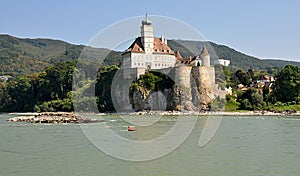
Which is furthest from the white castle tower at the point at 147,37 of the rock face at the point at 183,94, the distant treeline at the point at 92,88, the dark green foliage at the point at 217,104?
the dark green foliage at the point at 217,104

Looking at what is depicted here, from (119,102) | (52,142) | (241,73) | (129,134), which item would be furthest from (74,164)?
(241,73)

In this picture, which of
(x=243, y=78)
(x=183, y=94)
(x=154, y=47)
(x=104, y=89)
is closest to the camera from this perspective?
(x=183, y=94)

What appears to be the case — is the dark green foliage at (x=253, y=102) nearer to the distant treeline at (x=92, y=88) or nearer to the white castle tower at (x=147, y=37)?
the distant treeline at (x=92, y=88)

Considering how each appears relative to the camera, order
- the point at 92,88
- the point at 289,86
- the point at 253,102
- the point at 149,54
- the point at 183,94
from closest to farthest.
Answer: the point at 183,94
the point at 253,102
the point at 289,86
the point at 149,54
the point at 92,88

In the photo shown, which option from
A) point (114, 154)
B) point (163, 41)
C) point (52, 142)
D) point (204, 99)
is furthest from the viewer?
point (163, 41)

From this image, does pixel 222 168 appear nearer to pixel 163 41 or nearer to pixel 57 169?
pixel 57 169

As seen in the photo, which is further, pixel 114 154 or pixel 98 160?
pixel 114 154

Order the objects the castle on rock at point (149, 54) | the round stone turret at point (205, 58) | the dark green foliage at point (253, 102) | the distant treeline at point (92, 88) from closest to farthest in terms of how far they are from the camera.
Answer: the dark green foliage at point (253, 102), the distant treeline at point (92, 88), the castle on rock at point (149, 54), the round stone turret at point (205, 58)

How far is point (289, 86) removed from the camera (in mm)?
53938

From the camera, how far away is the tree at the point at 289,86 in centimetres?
5372

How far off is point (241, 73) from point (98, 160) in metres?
67.4

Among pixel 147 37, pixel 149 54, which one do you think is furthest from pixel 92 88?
pixel 147 37

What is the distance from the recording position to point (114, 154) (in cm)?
1669

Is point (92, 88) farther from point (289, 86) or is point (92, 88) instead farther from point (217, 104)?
point (289, 86)
